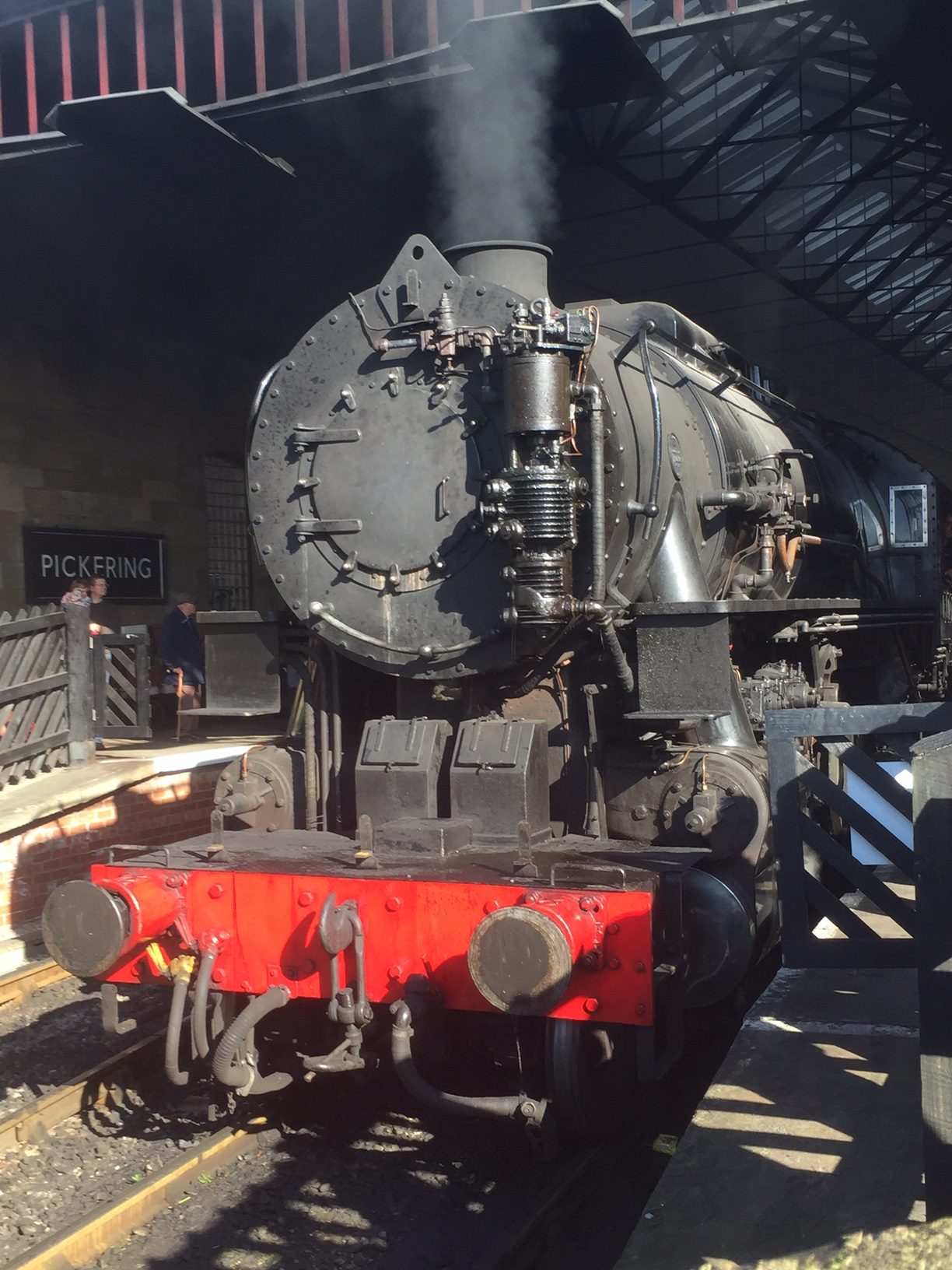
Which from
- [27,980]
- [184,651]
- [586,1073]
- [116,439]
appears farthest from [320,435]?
[116,439]

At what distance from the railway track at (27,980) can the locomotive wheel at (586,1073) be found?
2957 mm

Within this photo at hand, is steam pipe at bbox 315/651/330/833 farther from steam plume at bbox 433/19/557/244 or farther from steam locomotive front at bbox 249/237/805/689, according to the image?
steam plume at bbox 433/19/557/244

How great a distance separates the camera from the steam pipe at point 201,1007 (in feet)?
12.2

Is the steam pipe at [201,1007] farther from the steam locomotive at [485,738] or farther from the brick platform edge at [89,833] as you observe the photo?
the brick platform edge at [89,833]

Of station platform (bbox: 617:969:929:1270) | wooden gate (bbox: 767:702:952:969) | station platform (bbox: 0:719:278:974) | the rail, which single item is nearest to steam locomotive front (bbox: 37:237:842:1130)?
wooden gate (bbox: 767:702:952:969)

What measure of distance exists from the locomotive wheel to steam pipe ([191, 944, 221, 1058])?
3.49 feet

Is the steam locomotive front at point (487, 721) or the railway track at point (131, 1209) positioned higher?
the steam locomotive front at point (487, 721)

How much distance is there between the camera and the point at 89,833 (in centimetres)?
689

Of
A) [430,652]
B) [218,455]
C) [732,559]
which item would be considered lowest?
[430,652]

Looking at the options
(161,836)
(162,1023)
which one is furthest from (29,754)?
(162,1023)

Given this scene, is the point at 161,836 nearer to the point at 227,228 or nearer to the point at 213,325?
the point at 227,228

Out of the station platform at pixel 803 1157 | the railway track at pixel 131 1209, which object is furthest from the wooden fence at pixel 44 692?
the station platform at pixel 803 1157

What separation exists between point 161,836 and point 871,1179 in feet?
18.4

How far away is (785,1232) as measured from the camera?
2.65 m
